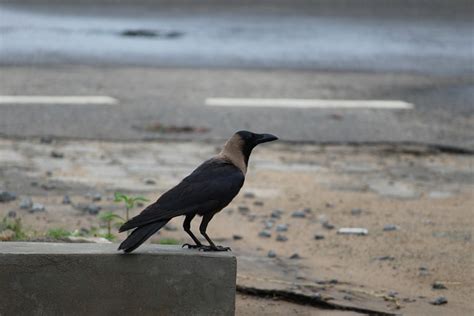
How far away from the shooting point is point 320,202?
26.4 ft

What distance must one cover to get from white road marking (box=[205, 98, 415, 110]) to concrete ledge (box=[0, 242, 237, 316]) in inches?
228

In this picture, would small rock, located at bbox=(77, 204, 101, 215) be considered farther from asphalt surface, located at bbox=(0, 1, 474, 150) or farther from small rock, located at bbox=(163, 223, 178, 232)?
asphalt surface, located at bbox=(0, 1, 474, 150)

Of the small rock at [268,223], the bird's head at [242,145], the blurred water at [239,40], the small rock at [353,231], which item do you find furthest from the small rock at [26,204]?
the blurred water at [239,40]

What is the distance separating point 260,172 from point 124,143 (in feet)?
4.26

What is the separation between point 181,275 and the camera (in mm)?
5055

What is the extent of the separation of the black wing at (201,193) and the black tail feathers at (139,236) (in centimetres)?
2

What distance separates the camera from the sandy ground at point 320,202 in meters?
6.58

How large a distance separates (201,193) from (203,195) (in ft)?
0.04

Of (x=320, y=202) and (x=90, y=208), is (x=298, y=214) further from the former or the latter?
(x=90, y=208)

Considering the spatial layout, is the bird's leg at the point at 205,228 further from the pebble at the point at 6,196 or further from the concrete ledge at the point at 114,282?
the pebble at the point at 6,196

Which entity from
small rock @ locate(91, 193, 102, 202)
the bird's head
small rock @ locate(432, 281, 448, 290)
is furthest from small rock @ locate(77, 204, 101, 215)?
the bird's head

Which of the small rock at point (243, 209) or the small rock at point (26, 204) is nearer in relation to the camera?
the small rock at point (26, 204)

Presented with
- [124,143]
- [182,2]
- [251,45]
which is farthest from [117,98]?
[182,2]

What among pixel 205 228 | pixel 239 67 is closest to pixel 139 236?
pixel 205 228
